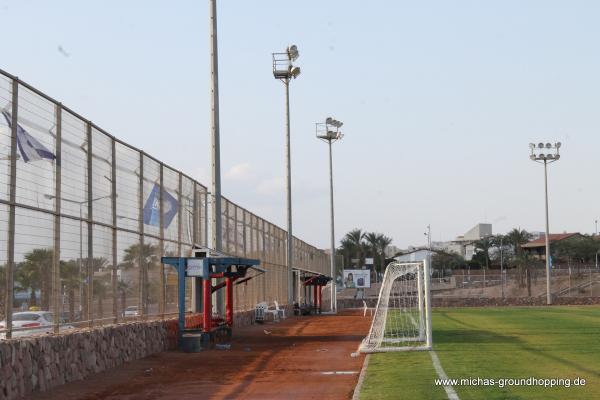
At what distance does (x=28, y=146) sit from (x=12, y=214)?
1.33 m

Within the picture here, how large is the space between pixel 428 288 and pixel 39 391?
10.1 metres

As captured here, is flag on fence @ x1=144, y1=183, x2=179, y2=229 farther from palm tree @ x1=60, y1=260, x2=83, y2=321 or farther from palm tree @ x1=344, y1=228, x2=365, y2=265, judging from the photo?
palm tree @ x1=344, y1=228, x2=365, y2=265

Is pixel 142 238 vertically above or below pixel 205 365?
above

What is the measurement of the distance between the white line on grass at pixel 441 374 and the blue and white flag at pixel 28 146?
746 centimetres

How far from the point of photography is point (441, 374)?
15.0 metres

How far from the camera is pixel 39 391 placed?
1416 centimetres

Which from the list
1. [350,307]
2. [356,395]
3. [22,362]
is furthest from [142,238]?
[350,307]

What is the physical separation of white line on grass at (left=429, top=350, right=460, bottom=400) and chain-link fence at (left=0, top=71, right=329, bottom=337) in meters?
6.59

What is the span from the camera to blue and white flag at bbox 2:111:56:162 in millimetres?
14273

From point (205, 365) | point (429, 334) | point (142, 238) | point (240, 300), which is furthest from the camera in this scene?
point (240, 300)

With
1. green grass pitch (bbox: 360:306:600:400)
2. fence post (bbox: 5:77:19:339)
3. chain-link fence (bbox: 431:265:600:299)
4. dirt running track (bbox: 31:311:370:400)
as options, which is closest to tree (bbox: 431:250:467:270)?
chain-link fence (bbox: 431:265:600:299)

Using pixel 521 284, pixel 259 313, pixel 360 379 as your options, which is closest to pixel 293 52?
pixel 259 313

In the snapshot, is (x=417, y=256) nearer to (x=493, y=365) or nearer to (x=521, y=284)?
(x=493, y=365)

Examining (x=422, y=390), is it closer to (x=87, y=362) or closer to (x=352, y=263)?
(x=87, y=362)
